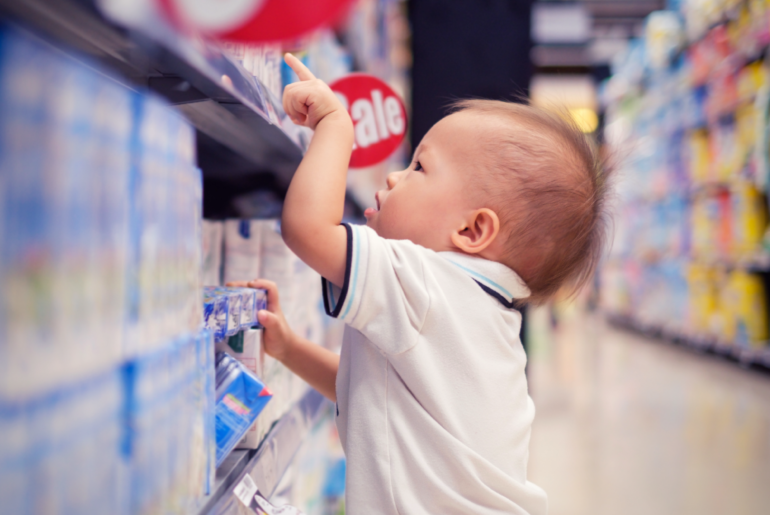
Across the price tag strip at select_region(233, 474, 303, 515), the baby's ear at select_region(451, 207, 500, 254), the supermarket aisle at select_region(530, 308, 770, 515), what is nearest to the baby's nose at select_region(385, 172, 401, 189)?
the baby's ear at select_region(451, 207, 500, 254)

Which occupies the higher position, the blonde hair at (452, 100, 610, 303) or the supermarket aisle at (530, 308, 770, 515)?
the blonde hair at (452, 100, 610, 303)

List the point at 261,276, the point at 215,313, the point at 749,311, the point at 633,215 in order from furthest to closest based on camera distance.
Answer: the point at 633,215 → the point at 749,311 → the point at 261,276 → the point at 215,313

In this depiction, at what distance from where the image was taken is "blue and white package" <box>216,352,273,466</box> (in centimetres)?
68

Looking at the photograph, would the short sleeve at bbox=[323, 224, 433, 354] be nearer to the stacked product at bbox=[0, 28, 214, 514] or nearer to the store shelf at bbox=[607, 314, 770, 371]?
the stacked product at bbox=[0, 28, 214, 514]

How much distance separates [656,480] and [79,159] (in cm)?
239

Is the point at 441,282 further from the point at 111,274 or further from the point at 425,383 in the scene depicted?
the point at 111,274

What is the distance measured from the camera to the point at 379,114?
1115mm

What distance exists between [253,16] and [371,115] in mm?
745

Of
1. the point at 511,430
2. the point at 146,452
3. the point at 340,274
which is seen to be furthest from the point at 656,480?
the point at 146,452

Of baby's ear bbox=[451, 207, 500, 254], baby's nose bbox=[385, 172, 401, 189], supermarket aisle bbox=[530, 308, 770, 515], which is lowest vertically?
supermarket aisle bbox=[530, 308, 770, 515]

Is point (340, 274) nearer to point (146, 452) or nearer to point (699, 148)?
point (146, 452)

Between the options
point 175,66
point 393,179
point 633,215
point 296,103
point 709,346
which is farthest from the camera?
point 633,215

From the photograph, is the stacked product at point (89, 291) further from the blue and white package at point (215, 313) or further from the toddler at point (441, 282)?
the toddler at point (441, 282)

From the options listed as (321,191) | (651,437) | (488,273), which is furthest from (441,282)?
(651,437)
